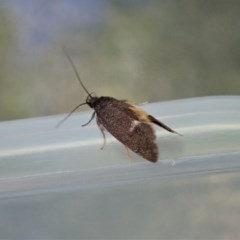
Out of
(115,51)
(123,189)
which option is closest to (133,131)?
(123,189)

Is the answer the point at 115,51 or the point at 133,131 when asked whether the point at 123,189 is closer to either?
the point at 133,131

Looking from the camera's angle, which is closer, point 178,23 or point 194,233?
point 194,233

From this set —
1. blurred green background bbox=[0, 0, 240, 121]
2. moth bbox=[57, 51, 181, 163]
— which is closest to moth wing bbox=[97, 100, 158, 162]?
moth bbox=[57, 51, 181, 163]

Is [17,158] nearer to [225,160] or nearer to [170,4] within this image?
[225,160]

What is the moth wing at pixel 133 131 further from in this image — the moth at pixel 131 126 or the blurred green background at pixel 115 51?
the blurred green background at pixel 115 51

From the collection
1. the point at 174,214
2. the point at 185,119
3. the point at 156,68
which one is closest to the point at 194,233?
the point at 174,214

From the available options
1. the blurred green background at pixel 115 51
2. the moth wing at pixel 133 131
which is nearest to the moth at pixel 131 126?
the moth wing at pixel 133 131

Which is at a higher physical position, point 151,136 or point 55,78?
point 151,136
